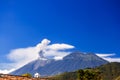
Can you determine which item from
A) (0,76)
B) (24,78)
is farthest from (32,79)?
(0,76)

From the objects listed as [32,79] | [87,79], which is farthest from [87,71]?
[32,79]

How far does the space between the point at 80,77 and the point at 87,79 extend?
12.1 ft

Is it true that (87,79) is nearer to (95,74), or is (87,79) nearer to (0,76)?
(95,74)

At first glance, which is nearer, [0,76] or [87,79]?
[0,76]

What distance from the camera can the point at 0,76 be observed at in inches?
1271

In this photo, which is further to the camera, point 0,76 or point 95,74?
point 95,74

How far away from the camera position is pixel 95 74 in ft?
409

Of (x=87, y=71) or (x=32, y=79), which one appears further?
(x=87, y=71)

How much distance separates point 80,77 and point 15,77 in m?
88.2

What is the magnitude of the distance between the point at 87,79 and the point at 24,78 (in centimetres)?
8987

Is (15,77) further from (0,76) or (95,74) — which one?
(95,74)

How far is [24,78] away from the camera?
109 feet

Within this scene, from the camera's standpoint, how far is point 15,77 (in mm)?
32625

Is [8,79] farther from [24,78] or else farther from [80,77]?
[80,77]
